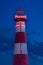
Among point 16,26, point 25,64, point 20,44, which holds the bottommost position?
point 25,64

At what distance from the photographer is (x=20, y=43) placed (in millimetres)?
15438

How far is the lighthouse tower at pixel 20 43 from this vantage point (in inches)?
605

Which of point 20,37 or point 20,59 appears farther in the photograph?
point 20,37

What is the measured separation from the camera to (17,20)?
1570 cm

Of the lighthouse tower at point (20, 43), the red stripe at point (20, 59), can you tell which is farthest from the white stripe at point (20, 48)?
the red stripe at point (20, 59)

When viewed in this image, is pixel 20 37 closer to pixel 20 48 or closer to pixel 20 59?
pixel 20 48

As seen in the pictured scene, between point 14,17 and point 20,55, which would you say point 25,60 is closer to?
point 20,55

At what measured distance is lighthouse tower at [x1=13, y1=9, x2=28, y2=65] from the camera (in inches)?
605

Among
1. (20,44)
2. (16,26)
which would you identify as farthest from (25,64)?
(16,26)

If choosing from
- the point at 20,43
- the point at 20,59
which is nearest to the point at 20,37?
the point at 20,43

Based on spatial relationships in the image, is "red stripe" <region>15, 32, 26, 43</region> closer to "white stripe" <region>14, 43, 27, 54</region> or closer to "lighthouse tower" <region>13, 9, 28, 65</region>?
"lighthouse tower" <region>13, 9, 28, 65</region>

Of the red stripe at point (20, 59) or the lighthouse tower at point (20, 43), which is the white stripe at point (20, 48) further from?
the red stripe at point (20, 59)

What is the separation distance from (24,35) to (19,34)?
332 mm

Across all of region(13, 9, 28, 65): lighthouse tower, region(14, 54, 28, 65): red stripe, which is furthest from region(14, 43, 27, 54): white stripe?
region(14, 54, 28, 65): red stripe
